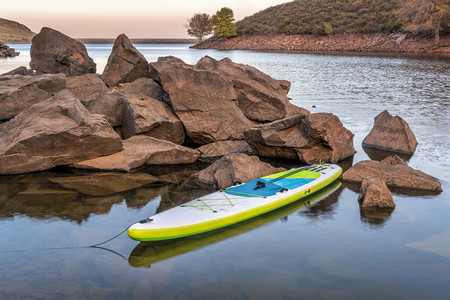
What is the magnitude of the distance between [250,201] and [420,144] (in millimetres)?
7731

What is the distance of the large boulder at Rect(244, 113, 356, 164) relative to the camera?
41.6ft

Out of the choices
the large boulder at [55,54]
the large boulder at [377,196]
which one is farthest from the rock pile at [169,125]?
the large boulder at [55,54]

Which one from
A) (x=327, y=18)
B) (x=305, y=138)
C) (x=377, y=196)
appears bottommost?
(x=377, y=196)

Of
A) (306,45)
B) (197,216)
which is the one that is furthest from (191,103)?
(306,45)

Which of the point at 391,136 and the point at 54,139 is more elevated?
the point at 54,139

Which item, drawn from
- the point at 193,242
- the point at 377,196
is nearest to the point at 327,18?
the point at 377,196

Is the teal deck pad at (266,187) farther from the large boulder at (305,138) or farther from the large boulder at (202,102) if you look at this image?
the large boulder at (202,102)

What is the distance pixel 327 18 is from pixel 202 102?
63.3 metres

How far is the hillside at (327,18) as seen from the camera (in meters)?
63.4

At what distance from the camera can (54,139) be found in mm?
11562

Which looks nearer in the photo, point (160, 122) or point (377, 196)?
point (377, 196)

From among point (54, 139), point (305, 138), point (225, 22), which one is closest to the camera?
point (54, 139)

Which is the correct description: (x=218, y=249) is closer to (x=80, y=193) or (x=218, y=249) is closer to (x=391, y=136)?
(x=80, y=193)

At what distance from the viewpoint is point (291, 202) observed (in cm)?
1023
